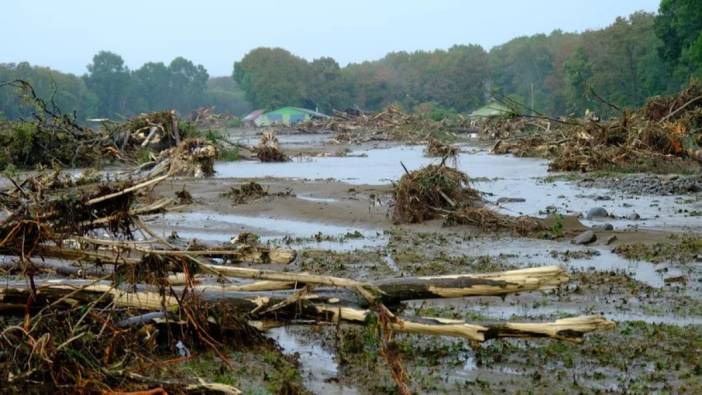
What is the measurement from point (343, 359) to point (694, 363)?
2289 millimetres

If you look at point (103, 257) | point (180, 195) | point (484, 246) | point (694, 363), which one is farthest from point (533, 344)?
point (180, 195)

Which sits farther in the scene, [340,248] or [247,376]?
[340,248]

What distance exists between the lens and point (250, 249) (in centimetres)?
635

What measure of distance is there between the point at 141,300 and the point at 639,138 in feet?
57.2

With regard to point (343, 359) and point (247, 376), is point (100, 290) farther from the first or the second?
point (343, 359)

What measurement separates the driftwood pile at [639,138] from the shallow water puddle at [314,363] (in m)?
12.9

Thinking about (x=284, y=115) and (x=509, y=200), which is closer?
(x=509, y=200)

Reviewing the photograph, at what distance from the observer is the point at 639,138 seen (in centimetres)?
2139

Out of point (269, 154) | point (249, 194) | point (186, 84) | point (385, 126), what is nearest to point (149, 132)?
point (269, 154)

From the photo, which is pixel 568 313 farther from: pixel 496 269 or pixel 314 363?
pixel 314 363

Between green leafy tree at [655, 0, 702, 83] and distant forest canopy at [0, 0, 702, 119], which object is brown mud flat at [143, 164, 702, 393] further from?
distant forest canopy at [0, 0, 702, 119]

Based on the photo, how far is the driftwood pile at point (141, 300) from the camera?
4906 millimetres

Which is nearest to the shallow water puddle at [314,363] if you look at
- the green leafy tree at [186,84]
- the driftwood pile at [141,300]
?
the driftwood pile at [141,300]

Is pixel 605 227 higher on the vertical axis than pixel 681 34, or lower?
lower
